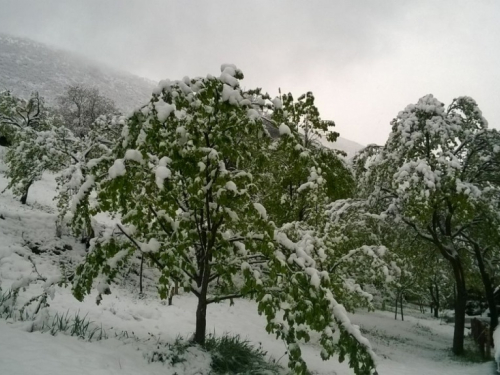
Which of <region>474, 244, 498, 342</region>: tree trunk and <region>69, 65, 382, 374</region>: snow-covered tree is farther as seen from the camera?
<region>474, 244, 498, 342</region>: tree trunk

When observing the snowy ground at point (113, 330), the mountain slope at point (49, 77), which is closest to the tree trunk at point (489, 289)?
the snowy ground at point (113, 330)

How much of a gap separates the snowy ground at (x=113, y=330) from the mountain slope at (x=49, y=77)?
64152mm

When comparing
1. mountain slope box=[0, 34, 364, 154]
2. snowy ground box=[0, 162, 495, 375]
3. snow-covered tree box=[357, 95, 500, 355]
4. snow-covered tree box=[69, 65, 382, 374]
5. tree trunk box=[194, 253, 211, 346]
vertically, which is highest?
mountain slope box=[0, 34, 364, 154]

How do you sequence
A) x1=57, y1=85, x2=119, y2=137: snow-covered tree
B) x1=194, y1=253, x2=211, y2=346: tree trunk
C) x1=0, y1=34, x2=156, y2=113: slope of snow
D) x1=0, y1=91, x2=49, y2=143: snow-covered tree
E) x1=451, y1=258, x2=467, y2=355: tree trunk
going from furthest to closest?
x1=0, y1=34, x2=156, y2=113: slope of snow, x1=57, y1=85, x2=119, y2=137: snow-covered tree, x1=0, y1=91, x2=49, y2=143: snow-covered tree, x1=451, y1=258, x2=467, y2=355: tree trunk, x1=194, y1=253, x2=211, y2=346: tree trunk

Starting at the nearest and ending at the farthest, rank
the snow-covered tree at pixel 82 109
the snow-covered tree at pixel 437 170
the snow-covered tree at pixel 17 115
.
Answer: the snow-covered tree at pixel 437 170 → the snow-covered tree at pixel 17 115 → the snow-covered tree at pixel 82 109

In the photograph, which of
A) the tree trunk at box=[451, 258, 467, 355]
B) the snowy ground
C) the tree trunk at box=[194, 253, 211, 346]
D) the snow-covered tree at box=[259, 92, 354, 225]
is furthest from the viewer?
the tree trunk at box=[451, 258, 467, 355]

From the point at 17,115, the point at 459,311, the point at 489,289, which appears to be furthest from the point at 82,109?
the point at 489,289

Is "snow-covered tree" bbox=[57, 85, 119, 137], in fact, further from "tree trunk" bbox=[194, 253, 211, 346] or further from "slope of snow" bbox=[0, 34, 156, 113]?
"tree trunk" bbox=[194, 253, 211, 346]

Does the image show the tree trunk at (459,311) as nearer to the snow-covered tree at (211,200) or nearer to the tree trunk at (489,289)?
the tree trunk at (489,289)

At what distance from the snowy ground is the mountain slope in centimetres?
6415

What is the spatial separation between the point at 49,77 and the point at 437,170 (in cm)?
11620

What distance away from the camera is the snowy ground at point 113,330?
3.84 metres

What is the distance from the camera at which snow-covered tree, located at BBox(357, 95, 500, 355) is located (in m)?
8.91

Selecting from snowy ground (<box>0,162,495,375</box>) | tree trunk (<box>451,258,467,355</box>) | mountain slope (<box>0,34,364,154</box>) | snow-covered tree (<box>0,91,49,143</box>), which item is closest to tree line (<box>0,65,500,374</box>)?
snowy ground (<box>0,162,495,375</box>)
